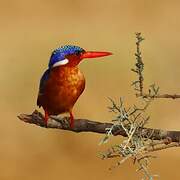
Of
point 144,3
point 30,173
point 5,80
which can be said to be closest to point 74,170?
point 30,173

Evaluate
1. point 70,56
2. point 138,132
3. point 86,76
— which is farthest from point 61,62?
point 86,76

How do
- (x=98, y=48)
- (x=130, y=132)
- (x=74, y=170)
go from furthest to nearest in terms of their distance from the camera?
(x=74, y=170) < (x=98, y=48) < (x=130, y=132)

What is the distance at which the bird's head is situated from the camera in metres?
1.45

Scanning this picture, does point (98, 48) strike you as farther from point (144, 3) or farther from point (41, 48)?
point (144, 3)

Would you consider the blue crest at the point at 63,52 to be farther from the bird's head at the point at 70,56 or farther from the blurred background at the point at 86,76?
the blurred background at the point at 86,76

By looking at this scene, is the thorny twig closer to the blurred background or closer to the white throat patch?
the white throat patch

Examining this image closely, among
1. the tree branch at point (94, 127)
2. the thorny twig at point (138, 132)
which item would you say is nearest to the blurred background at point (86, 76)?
the tree branch at point (94, 127)

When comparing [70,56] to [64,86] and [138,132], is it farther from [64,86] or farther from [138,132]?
[138,132]

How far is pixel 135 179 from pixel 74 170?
39 cm

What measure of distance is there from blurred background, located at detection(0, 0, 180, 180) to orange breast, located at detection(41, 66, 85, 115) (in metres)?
4.16

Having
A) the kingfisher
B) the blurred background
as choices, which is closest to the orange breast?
the kingfisher

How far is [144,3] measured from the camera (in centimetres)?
675

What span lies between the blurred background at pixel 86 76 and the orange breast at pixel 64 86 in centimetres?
416

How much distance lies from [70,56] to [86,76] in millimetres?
4383
